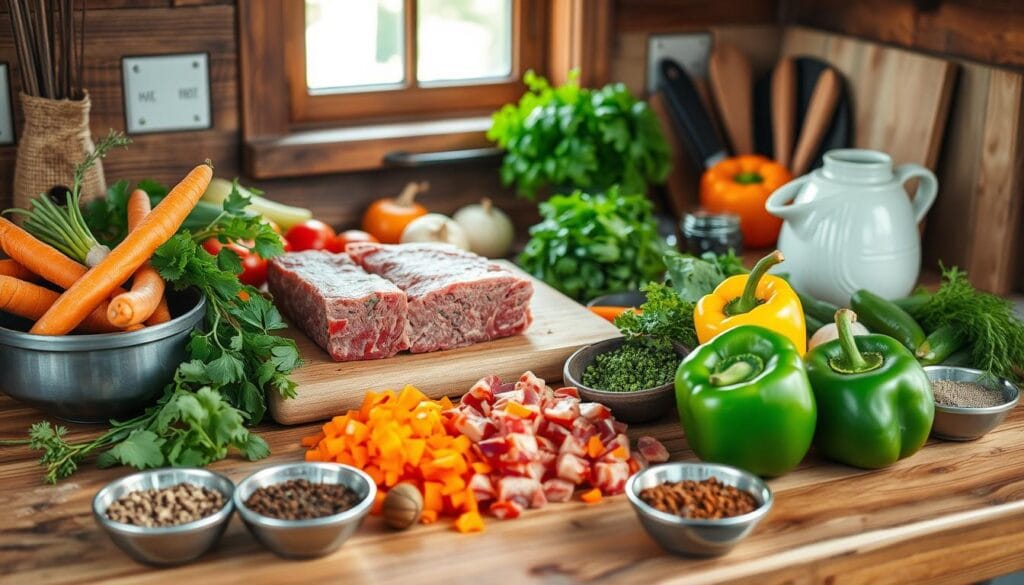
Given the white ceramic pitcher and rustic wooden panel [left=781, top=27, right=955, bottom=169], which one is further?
rustic wooden panel [left=781, top=27, right=955, bottom=169]

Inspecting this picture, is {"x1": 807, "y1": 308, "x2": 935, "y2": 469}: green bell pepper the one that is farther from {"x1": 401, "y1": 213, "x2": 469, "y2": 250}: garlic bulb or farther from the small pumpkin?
the small pumpkin

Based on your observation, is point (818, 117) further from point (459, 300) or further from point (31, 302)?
point (31, 302)

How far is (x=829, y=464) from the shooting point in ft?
5.33

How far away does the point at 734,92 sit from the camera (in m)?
2.58

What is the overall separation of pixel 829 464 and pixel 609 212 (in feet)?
2.51

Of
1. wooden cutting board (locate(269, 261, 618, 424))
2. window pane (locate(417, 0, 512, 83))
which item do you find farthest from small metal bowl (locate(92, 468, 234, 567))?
window pane (locate(417, 0, 512, 83))

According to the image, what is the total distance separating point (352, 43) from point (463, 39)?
236 mm

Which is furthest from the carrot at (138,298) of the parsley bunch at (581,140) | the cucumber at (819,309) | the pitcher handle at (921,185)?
the pitcher handle at (921,185)

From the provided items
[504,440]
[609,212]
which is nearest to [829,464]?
[504,440]

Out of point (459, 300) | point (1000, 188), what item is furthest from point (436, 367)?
point (1000, 188)

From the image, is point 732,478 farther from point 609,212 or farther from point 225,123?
point 225,123

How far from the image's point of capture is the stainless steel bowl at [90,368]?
1.57 metres

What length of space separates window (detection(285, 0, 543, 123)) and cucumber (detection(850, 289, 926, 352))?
0.95 meters

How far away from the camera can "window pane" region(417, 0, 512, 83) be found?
2.44 metres
